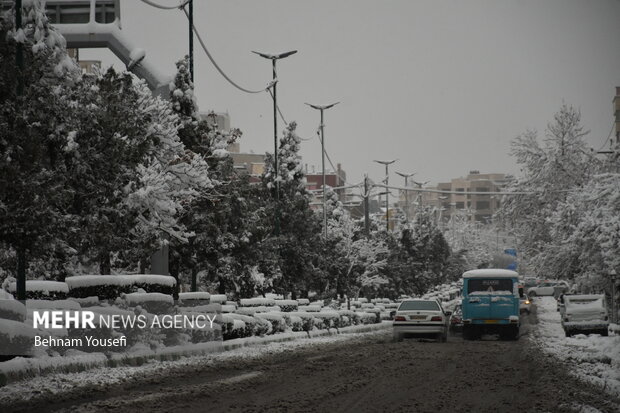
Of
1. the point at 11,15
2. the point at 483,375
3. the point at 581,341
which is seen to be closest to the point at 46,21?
→ the point at 11,15

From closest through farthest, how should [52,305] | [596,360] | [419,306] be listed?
[52,305], [596,360], [419,306]

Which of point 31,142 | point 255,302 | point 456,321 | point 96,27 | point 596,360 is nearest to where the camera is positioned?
point 31,142

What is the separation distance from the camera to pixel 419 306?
3756cm

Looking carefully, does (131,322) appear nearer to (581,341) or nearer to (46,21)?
(46,21)

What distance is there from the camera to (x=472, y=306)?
1598 inches

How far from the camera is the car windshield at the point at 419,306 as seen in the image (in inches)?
1470

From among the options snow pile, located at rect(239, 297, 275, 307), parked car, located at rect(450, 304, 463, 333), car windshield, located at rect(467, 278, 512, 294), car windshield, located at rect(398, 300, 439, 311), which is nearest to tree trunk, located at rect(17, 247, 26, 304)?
snow pile, located at rect(239, 297, 275, 307)

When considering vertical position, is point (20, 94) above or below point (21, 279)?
above

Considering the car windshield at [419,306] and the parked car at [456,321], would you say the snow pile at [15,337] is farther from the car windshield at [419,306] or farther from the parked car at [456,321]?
the parked car at [456,321]

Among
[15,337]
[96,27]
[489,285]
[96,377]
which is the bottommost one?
[96,377]

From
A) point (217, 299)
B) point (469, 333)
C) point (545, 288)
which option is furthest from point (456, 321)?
→ point (545, 288)

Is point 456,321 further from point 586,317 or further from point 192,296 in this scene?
point 192,296

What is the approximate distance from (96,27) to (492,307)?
1886cm

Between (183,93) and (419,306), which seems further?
(183,93)
